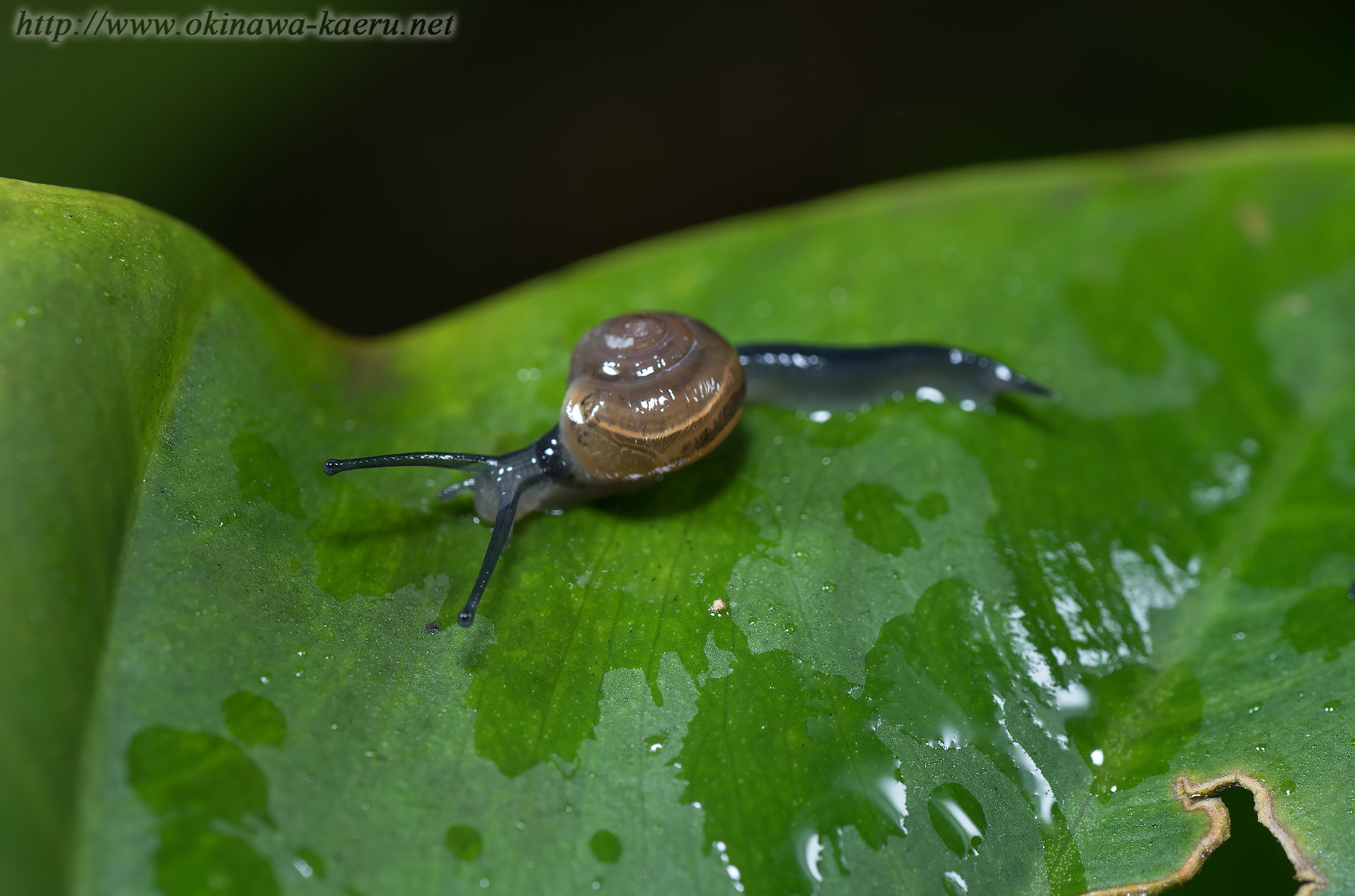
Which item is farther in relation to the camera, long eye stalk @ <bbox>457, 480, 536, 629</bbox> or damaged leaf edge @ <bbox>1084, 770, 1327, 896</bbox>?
long eye stalk @ <bbox>457, 480, 536, 629</bbox>

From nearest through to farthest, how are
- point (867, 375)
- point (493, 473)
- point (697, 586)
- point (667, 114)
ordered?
point (697, 586) < point (493, 473) < point (867, 375) < point (667, 114)

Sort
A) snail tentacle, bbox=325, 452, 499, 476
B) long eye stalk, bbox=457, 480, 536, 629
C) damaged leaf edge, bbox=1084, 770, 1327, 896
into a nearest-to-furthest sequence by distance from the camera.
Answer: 1. damaged leaf edge, bbox=1084, 770, 1327, 896
2. long eye stalk, bbox=457, 480, 536, 629
3. snail tentacle, bbox=325, 452, 499, 476

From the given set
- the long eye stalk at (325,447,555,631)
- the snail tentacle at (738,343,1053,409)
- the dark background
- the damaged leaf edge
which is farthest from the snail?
the dark background

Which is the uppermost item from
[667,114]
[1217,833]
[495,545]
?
[1217,833]

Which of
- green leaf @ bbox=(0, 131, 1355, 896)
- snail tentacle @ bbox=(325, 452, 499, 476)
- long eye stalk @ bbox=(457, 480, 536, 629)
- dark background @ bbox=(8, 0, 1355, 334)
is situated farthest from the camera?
dark background @ bbox=(8, 0, 1355, 334)

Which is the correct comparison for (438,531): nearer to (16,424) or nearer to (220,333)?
(220,333)

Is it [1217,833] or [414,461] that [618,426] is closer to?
[414,461]

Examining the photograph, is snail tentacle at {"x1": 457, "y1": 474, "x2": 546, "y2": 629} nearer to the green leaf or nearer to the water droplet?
the green leaf

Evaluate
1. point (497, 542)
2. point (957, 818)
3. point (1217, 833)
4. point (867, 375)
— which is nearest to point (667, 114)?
point (867, 375)

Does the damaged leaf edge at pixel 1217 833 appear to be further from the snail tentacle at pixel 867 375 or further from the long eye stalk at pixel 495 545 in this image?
the long eye stalk at pixel 495 545
